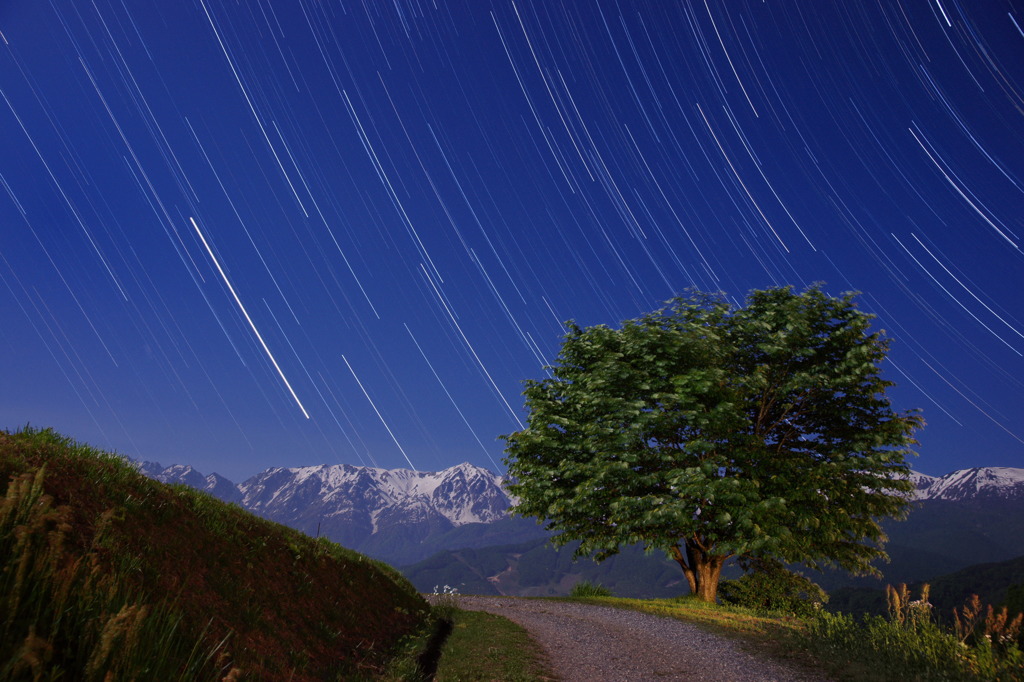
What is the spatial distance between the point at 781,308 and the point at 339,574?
23.1 m

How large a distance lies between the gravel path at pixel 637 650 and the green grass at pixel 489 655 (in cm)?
58

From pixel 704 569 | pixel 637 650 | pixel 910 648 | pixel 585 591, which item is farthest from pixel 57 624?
pixel 585 591

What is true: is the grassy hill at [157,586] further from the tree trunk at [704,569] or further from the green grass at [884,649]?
the tree trunk at [704,569]

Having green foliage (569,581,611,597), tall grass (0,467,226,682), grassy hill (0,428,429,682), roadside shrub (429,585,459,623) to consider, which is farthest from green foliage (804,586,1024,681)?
green foliage (569,581,611,597)

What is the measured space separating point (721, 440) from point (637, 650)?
13.3 metres

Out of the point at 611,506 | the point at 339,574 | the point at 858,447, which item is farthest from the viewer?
the point at 858,447

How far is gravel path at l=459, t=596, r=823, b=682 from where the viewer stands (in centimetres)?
1123

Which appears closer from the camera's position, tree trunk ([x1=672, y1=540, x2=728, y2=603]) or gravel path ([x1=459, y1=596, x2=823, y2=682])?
gravel path ([x1=459, y1=596, x2=823, y2=682])

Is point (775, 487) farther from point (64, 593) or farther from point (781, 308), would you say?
point (64, 593)

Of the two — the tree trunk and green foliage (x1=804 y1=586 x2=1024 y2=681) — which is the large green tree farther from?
green foliage (x1=804 y1=586 x2=1024 y2=681)

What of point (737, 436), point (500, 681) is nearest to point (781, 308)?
point (737, 436)

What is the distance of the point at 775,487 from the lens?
2336 cm

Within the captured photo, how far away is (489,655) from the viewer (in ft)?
39.9

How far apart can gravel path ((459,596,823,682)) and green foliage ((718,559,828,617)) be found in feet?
33.5
